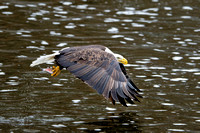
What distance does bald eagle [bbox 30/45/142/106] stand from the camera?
267 inches

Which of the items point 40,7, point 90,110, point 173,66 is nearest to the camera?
point 90,110

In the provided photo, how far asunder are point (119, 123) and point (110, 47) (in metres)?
4.53

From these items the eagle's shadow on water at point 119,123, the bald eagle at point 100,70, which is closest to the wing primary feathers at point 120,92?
the bald eagle at point 100,70

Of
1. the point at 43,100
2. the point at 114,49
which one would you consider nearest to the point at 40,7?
the point at 114,49

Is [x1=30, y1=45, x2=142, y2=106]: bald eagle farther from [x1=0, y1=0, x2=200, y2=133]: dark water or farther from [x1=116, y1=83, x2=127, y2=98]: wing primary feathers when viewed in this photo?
[x1=0, y1=0, x2=200, y2=133]: dark water

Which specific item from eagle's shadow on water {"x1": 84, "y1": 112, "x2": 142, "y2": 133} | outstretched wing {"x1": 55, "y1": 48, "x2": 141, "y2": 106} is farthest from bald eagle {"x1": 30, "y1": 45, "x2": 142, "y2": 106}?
eagle's shadow on water {"x1": 84, "y1": 112, "x2": 142, "y2": 133}

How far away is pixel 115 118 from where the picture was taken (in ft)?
24.5

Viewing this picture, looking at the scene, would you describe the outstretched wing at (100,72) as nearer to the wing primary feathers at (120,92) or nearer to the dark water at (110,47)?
the wing primary feathers at (120,92)

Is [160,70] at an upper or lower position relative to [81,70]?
lower

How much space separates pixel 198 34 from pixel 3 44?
4927 mm

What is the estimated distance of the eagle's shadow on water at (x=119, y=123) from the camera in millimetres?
7009

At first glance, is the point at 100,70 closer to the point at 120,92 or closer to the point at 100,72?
the point at 100,72

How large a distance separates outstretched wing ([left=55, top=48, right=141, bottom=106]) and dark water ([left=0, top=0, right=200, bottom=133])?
58cm

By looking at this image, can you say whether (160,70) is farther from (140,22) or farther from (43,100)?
(140,22)
